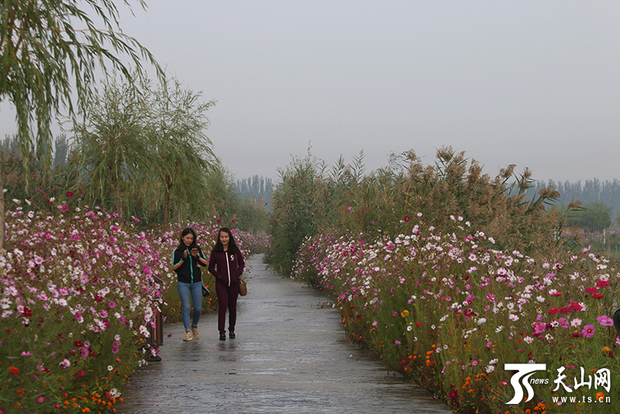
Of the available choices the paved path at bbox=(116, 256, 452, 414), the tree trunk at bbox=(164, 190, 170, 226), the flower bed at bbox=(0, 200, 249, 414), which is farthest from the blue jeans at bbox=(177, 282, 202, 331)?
the tree trunk at bbox=(164, 190, 170, 226)

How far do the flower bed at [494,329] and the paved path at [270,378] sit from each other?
0.41 m

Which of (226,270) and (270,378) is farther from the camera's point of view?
(226,270)

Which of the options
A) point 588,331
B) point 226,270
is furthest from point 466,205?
point 588,331

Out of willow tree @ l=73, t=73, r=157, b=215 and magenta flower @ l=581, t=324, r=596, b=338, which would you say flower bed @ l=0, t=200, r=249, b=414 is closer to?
magenta flower @ l=581, t=324, r=596, b=338

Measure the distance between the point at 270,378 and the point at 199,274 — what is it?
4004 millimetres

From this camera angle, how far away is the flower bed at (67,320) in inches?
162

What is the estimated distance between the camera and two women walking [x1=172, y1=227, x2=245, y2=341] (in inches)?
425

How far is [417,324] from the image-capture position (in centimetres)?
705

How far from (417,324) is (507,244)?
6.55m

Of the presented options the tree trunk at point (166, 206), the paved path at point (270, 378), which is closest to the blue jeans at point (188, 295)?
the paved path at point (270, 378)

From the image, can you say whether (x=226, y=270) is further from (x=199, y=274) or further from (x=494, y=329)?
(x=494, y=329)

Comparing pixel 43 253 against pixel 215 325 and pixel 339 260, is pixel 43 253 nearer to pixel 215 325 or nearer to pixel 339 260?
pixel 215 325

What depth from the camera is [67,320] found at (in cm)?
521

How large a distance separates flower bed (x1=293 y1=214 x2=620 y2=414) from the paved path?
16.2 inches
